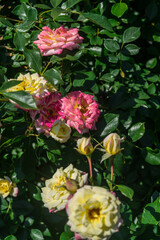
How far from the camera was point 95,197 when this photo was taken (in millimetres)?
773

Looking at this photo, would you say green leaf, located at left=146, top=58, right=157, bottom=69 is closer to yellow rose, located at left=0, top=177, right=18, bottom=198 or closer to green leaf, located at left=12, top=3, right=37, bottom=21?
green leaf, located at left=12, top=3, right=37, bottom=21

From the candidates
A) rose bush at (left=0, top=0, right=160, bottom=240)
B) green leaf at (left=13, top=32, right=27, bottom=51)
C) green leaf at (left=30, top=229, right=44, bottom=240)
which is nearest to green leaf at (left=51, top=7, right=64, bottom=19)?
rose bush at (left=0, top=0, right=160, bottom=240)

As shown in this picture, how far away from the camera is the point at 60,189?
888 mm

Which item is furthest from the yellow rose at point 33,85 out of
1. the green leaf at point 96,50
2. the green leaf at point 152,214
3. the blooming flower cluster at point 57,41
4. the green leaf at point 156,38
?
the green leaf at point 156,38

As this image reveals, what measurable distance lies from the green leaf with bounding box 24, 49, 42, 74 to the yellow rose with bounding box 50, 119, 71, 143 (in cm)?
26

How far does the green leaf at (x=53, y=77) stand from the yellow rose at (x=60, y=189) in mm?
314

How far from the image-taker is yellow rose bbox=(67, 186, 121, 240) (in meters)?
0.74

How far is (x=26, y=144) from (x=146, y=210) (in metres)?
0.51

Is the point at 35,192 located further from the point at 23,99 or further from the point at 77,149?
the point at 23,99

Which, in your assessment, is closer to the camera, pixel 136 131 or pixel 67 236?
pixel 67 236

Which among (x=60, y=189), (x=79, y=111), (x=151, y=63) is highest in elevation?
(x=79, y=111)

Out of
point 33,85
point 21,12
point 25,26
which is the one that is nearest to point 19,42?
point 25,26

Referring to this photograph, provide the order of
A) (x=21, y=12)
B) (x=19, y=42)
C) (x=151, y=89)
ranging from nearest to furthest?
(x=19, y=42), (x=21, y=12), (x=151, y=89)

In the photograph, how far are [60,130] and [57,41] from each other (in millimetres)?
327
